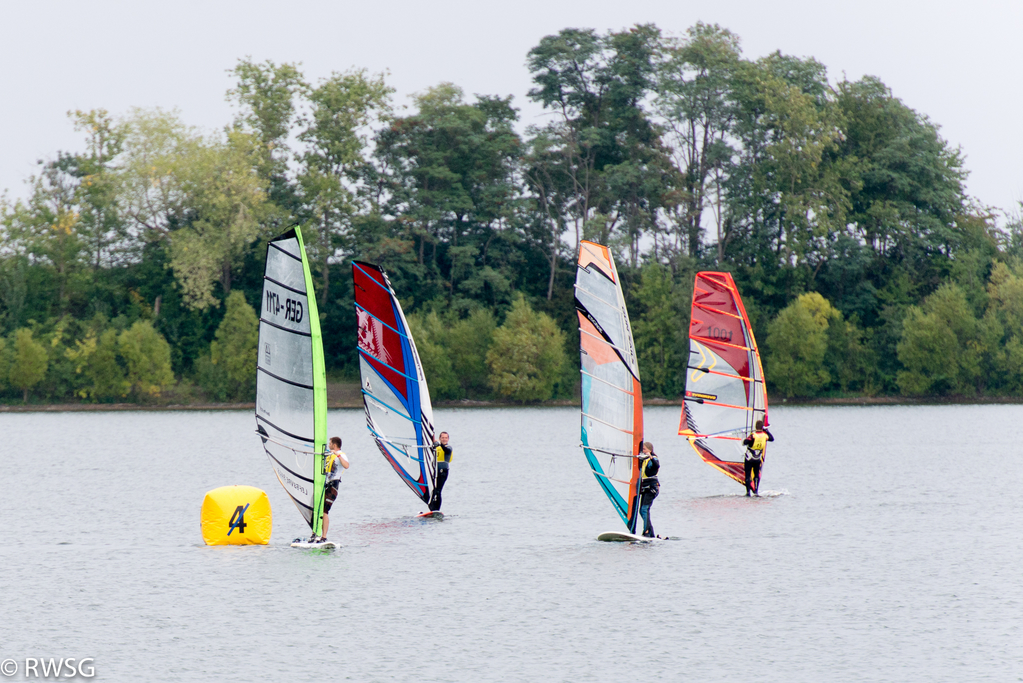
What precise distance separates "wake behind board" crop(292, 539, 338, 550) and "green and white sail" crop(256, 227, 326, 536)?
2.50 ft

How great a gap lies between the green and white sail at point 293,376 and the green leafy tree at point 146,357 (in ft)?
181

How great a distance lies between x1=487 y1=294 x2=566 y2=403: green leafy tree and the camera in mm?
73562

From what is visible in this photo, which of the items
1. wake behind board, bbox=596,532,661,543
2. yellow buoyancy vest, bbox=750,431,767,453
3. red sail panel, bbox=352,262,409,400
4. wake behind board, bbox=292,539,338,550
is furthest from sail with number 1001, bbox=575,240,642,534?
yellow buoyancy vest, bbox=750,431,767,453

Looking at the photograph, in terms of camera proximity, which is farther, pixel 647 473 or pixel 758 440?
pixel 758 440

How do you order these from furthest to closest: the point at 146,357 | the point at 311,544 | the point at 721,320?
the point at 146,357
the point at 721,320
the point at 311,544

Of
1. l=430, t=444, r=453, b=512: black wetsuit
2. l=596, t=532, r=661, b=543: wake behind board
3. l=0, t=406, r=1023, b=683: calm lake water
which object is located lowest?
l=0, t=406, r=1023, b=683: calm lake water

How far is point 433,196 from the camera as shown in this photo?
76.2m

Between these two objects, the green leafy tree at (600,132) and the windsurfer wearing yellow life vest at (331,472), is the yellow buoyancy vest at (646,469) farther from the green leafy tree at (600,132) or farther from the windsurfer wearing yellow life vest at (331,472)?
the green leafy tree at (600,132)

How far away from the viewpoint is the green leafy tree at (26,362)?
7050 cm

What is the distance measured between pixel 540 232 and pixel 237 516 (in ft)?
196

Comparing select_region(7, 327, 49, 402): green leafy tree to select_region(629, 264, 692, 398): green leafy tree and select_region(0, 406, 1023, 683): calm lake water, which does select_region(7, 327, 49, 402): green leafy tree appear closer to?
select_region(629, 264, 692, 398): green leafy tree

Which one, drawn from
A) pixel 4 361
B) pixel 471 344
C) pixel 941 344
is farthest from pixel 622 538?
pixel 4 361

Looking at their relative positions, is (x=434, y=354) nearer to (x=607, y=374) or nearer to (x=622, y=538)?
(x=622, y=538)

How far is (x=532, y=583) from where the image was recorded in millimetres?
18656
